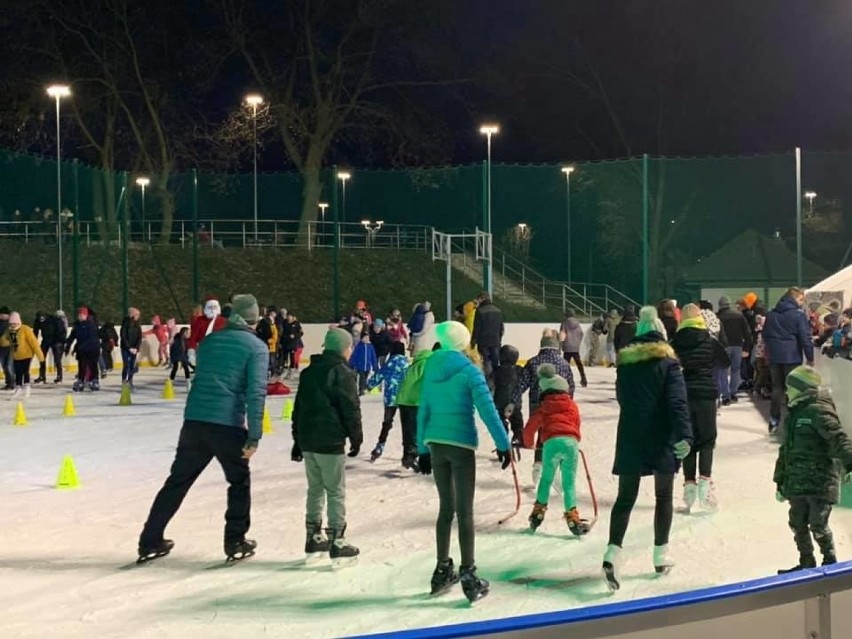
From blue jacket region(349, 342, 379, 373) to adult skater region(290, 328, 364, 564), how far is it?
25.9 ft

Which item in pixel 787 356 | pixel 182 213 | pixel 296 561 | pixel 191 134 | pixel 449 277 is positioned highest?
pixel 191 134

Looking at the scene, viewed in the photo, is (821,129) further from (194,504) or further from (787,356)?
(194,504)

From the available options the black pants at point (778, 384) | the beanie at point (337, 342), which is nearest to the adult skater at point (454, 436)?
the beanie at point (337, 342)

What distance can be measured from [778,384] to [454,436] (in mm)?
6773

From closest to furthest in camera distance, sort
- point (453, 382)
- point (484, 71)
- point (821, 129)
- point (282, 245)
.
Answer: point (453, 382) < point (282, 245) < point (484, 71) < point (821, 129)

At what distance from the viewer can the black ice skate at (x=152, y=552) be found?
19.5ft

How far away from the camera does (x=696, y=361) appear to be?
7.06m

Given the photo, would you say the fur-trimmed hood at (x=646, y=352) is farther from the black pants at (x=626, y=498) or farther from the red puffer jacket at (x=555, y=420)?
the red puffer jacket at (x=555, y=420)

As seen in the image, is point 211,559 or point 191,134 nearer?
point 211,559

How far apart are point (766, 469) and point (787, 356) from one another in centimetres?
175

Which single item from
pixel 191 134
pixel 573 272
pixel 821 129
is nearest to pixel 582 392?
pixel 573 272

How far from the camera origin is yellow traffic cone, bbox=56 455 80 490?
8.35 metres

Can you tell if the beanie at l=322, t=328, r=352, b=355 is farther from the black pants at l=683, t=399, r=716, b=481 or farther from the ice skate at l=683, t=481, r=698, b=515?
the ice skate at l=683, t=481, r=698, b=515

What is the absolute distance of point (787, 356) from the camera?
10.4 m
